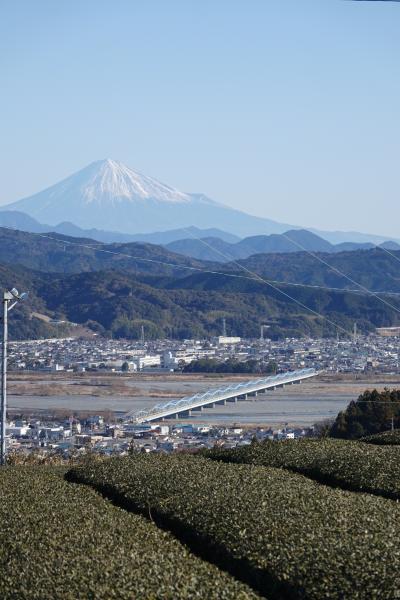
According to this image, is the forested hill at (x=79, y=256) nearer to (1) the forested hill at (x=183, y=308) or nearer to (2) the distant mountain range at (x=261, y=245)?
(2) the distant mountain range at (x=261, y=245)

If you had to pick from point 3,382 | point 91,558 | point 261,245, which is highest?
point 261,245

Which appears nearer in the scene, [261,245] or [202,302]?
[202,302]

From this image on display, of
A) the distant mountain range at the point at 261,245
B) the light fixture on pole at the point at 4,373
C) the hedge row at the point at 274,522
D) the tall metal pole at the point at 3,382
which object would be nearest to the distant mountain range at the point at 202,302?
the distant mountain range at the point at 261,245

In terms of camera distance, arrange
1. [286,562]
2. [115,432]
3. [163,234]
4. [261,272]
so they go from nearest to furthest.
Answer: [286,562] → [115,432] → [261,272] → [163,234]

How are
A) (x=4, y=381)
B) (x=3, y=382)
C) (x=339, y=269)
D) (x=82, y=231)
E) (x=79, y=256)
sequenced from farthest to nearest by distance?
(x=82, y=231) < (x=79, y=256) < (x=339, y=269) < (x=4, y=381) < (x=3, y=382)

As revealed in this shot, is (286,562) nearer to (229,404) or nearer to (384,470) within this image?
(384,470)

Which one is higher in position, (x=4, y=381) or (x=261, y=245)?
(x=261, y=245)

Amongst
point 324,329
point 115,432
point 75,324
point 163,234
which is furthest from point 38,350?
point 163,234

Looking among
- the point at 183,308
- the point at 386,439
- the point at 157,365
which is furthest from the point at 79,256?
the point at 386,439

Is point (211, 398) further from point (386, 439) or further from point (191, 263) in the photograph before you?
point (191, 263)
